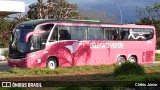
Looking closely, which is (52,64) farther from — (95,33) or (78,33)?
(95,33)

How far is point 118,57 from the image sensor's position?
91.2 ft

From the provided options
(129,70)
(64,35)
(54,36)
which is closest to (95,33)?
(64,35)

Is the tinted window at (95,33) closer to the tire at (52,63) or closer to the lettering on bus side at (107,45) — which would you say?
the lettering on bus side at (107,45)

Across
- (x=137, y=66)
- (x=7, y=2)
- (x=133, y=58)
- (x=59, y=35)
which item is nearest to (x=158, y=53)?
(x=133, y=58)

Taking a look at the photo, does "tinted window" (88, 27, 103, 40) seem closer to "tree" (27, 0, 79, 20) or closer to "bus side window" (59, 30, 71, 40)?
"bus side window" (59, 30, 71, 40)

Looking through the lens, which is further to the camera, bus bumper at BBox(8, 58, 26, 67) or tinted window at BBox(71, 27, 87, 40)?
→ tinted window at BBox(71, 27, 87, 40)

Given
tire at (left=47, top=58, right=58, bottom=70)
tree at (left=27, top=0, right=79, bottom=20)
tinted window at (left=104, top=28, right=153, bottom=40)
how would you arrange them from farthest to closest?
1. tree at (left=27, top=0, right=79, bottom=20)
2. tinted window at (left=104, top=28, right=153, bottom=40)
3. tire at (left=47, top=58, right=58, bottom=70)

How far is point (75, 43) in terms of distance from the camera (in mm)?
24828

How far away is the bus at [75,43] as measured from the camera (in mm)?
22953

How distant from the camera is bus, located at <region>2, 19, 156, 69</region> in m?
23.0

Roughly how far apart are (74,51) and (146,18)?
39.0 m

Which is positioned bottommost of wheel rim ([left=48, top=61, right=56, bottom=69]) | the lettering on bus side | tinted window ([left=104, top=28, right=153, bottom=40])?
wheel rim ([left=48, top=61, right=56, bottom=69])

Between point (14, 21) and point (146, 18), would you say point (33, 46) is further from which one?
point (146, 18)

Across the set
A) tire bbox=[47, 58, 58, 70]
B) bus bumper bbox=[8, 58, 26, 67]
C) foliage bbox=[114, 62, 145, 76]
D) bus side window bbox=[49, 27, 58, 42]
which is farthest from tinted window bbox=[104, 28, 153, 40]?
foliage bbox=[114, 62, 145, 76]
